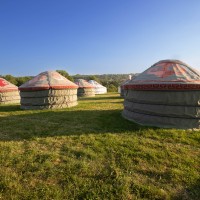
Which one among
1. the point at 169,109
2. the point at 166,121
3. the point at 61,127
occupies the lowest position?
the point at 61,127

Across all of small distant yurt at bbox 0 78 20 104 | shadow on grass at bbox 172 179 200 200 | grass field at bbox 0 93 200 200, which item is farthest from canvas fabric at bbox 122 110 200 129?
small distant yurt at bbox 0 78 20 104

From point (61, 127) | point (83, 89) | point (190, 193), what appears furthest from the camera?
point (83, 89)

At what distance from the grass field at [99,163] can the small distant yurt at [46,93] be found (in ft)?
13.8

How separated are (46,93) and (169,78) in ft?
20.3

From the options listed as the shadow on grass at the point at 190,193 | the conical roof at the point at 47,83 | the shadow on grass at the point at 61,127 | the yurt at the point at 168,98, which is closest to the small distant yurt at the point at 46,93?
the conical roof at the point at 47,83

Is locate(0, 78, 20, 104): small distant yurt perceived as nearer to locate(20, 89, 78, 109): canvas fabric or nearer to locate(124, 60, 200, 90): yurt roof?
locate(20, 89, 78, 109): canvas fabric

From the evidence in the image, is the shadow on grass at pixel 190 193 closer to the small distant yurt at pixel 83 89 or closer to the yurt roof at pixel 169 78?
the yurt roof at pixel 169 78

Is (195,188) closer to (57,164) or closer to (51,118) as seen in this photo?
(57,164)

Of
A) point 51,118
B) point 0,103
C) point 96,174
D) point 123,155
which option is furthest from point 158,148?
point 0,103

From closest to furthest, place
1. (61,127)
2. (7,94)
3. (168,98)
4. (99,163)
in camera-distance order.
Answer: (99,163), (168,98), (61,127), (7,94)

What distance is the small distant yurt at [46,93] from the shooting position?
10227 mm

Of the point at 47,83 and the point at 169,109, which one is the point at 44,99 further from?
the point at 169,109

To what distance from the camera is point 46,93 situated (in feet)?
33.7

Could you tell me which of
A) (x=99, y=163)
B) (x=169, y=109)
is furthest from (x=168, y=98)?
(x=99, y=163)
